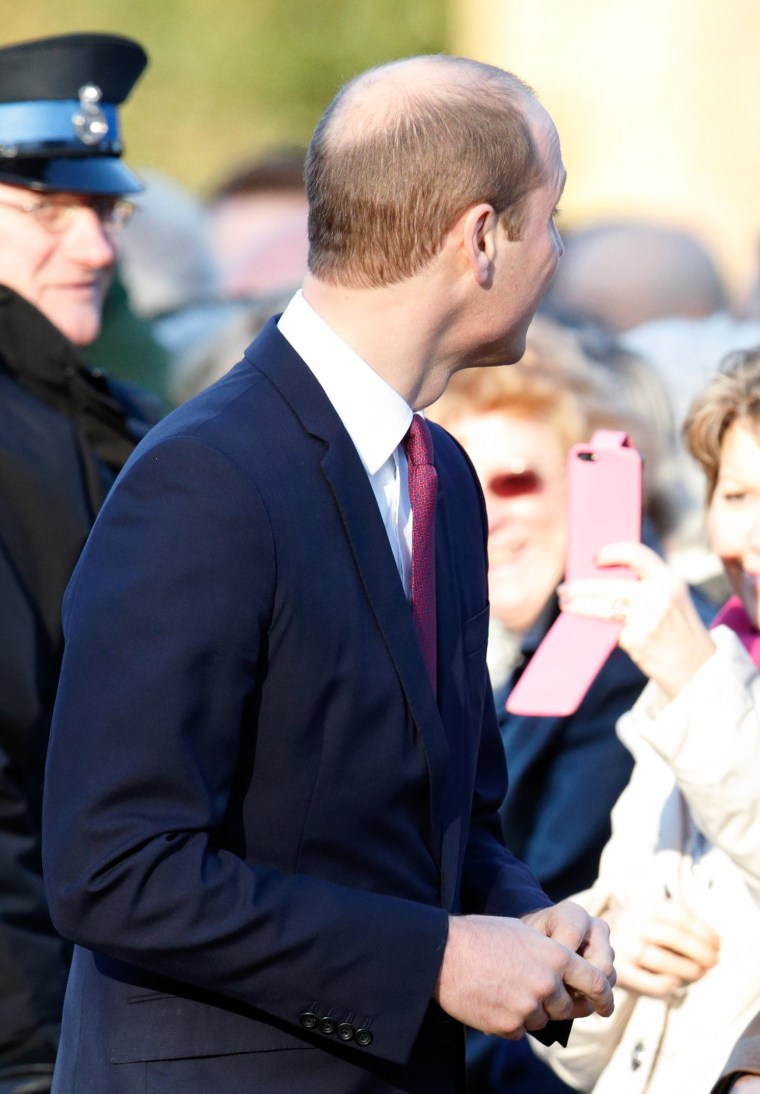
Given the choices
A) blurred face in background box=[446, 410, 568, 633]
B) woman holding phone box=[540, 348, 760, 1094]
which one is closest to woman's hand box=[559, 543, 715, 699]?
woman holding phone box=[540, 348, 760, 1094]

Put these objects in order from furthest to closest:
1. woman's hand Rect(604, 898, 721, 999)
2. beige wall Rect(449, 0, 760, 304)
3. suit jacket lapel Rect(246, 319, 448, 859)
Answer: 1. beige wall Rect(449, 0, 760, 304)
2. woman's hand Rect(604, 898, 721, 999)
3. suit jacket lapel Rect(246, 319, 448, 859)

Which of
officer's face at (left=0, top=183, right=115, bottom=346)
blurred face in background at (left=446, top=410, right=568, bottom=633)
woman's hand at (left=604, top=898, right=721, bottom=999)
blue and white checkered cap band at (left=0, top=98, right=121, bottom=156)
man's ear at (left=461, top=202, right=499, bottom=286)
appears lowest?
woman's hand at (left=604, top=898, right=721, bottom=999)

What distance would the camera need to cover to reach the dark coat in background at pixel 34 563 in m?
2.68

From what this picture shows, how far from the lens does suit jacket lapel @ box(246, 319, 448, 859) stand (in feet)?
5.62

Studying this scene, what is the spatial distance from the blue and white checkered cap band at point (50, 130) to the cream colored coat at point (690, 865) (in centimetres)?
175

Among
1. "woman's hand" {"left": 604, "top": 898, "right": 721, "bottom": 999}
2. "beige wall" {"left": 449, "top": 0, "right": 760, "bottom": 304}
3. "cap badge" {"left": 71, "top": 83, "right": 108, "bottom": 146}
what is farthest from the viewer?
"beige wall" {"left": 449, "top": 0, "right": 760, "bottom": 304}

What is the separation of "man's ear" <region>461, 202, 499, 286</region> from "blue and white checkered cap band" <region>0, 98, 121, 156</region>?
1.82 meters

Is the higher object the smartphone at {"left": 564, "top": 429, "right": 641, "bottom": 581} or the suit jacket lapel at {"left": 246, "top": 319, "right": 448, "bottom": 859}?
the suit jacket lapel at {"left": 246, "top": 319, "right": 448, "bottom": 859}

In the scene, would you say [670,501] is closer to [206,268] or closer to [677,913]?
[677,913]

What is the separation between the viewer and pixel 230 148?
1027cm

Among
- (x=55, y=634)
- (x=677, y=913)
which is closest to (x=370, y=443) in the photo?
(x=677, y=913)

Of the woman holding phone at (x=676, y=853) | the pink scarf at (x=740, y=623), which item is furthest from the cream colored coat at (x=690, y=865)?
the pink scarf at (x=740, y=623)

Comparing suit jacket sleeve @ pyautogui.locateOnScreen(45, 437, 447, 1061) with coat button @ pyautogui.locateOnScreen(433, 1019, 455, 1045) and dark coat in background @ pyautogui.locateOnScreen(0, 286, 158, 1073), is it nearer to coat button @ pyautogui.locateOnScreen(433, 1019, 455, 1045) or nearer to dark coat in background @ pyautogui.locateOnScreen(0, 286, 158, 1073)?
coat button @ pyautogui.locateOnScreen(433, 1019, 455, 1045)

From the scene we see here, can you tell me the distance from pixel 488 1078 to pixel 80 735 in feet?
5.30
